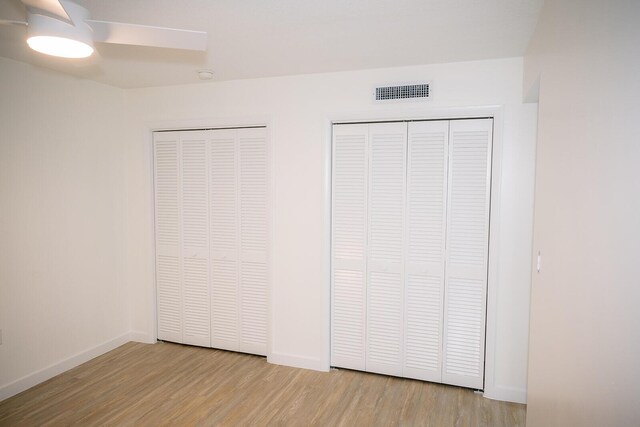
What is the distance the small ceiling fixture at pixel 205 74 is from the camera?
328 cm

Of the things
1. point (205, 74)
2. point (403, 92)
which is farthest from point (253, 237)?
point (403, 92)

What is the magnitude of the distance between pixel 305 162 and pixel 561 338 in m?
2.37

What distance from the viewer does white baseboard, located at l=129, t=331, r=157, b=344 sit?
4.02m

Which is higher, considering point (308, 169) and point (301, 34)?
point (301, 34)

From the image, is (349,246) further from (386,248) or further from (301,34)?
(301,34)

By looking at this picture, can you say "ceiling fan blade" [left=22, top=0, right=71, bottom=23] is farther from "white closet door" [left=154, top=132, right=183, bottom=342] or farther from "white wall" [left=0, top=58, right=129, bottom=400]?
"white closet door" [left=154, top=132, right=183, bottom=342]

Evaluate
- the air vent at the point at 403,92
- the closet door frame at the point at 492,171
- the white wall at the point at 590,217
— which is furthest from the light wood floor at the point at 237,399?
the air vent at the point at 403,92

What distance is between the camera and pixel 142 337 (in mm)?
4055

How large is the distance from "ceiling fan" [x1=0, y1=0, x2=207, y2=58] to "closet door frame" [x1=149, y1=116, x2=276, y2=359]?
5.81 feet

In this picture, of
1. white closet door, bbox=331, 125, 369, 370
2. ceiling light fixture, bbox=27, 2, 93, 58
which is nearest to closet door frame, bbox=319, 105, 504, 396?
white closet door, bbox=331, 125, 369, 370

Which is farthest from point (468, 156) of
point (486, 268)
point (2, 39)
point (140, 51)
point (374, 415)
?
point (2, 39)

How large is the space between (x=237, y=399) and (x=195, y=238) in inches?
63.0

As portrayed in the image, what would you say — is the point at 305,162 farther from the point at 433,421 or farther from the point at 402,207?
the point at 433,421

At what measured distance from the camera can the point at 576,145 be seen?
4.48 feet
